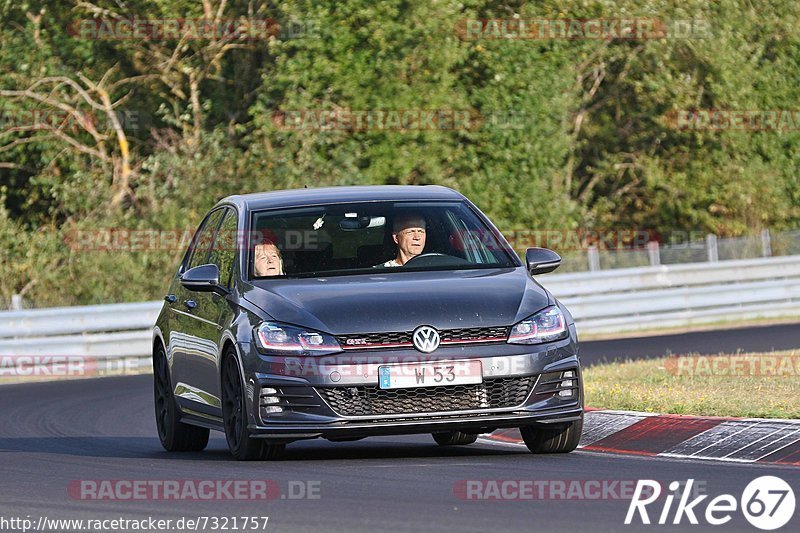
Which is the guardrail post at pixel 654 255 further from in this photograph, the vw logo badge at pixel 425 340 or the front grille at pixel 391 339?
the vw logo badge at pixel 425 340

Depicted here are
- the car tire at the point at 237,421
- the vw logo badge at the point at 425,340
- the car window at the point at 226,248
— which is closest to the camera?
the vw logo badge at the point at 425,340

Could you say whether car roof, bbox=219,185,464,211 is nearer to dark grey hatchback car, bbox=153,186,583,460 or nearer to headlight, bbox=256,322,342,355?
dark grey hatchback car, bbox=153,186,583,460

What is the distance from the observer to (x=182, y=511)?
8.02 m

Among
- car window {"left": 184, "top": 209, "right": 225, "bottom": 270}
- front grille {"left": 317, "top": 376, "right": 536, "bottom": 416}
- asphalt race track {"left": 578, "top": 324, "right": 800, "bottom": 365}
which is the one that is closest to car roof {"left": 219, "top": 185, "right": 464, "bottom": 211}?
car window {"left": 184, "top": 209, "right": 225, "bottom": 270}

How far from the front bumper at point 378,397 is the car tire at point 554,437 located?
441 millimetres

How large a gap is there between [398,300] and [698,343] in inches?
496

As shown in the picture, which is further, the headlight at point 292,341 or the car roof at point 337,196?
the car roof at point 337,196

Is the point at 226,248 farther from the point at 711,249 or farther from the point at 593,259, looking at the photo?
the point at 711,249

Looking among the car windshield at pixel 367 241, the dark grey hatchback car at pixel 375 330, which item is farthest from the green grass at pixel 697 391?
the car windshield at pixel 367 241

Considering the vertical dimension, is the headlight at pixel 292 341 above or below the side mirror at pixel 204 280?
below

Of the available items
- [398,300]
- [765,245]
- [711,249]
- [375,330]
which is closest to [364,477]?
[375,330]

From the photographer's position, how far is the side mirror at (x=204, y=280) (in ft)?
35.2

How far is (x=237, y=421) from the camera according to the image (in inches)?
400

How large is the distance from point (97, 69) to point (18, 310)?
1002cm
